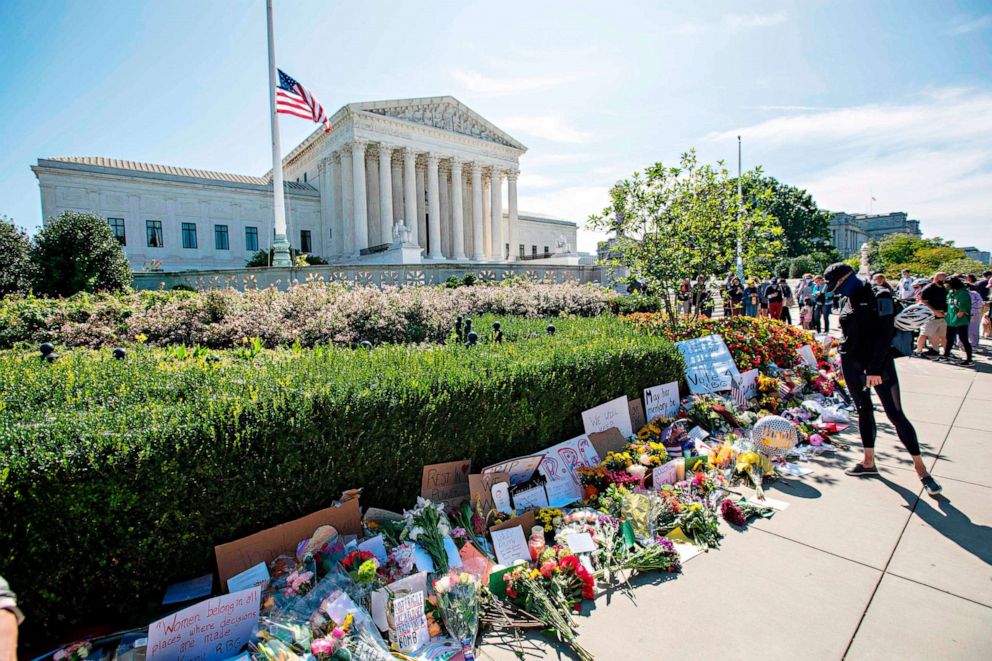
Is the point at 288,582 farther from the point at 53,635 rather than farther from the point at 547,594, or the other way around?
the point at 547,594

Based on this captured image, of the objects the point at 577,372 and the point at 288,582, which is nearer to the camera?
the point at 288,582

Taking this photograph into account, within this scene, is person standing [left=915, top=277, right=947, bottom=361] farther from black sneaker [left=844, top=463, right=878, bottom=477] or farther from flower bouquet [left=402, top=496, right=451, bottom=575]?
flower bouquet [left=402, top=496, right=451, bottom=575]

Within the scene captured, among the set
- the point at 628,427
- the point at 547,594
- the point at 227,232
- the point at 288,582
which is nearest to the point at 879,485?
the point at 628,427

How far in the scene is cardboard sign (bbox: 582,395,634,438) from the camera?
4.92 m

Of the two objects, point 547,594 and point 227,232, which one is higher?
point 227,232

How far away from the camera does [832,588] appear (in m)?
3.06

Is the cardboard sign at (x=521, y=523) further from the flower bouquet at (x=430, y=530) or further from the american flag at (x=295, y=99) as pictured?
the american flag at (x=295, y=99)

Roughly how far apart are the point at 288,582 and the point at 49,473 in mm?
1313

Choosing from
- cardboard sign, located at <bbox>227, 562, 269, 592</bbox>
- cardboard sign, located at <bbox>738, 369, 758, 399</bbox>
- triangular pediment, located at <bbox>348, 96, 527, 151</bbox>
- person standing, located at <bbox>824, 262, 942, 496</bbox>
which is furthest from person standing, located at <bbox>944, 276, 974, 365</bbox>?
triangular pediment, located at <bbox>348, 96, 527, 151</bbox>

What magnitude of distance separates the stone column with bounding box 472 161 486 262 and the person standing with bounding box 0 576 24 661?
45.0m

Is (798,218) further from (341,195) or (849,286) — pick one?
(849,286)

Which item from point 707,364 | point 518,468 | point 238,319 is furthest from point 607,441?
point 238,319

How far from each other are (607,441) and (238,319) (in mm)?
6308

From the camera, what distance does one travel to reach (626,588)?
10.4 feet
